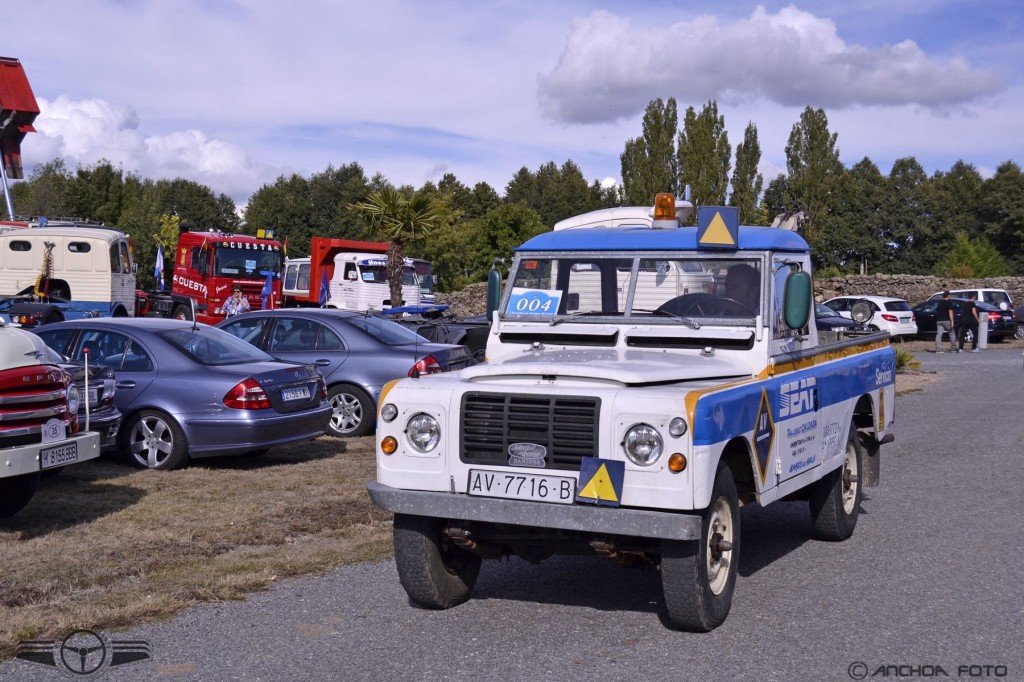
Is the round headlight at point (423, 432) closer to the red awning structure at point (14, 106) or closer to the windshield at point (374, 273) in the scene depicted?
the windshield at point (374, 273)

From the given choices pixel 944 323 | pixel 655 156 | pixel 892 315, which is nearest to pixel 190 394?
pixel 944 323

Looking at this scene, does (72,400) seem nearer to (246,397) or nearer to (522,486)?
(246,397)

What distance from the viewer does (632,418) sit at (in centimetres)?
550

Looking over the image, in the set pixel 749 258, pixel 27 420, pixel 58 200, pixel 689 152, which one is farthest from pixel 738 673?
pixel 58 200

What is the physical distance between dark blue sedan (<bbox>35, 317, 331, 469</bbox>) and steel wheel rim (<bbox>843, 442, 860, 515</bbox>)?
518cm

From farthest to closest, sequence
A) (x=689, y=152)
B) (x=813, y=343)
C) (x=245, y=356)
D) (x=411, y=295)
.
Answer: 1. (x=689, y=152)
2. (x=411, y=295)
3. (x=245, y=356)
4. (x=813, y=343)

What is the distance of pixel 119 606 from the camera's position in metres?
6.27

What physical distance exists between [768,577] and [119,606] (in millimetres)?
3884

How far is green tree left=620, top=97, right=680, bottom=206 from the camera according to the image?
49406 millimetres

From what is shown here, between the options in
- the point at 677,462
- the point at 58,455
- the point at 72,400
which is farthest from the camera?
the point at 72,400

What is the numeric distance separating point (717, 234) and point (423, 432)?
247 centimetres

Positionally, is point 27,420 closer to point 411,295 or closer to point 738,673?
point 738,673

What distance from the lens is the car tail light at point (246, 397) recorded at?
1055 cm

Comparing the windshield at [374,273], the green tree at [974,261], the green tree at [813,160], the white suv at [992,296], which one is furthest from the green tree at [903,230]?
the windshield at [374,273]
